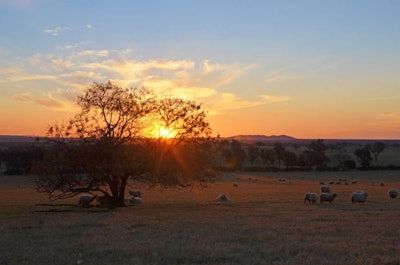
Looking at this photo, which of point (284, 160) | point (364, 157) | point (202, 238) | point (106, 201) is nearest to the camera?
point (202, 238)

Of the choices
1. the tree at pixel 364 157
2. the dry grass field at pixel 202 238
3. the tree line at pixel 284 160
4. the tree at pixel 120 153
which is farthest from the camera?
the tree at pixel 364 157

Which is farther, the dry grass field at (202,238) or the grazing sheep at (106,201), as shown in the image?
the grazing sheep at (106,201)

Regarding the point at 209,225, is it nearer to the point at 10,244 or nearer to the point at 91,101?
the point at 10,244

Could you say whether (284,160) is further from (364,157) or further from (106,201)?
(106,201)

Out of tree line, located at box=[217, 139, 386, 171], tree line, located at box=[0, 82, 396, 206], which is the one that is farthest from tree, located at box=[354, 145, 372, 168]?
tree line, located at box=[0, 82, 396, 206]

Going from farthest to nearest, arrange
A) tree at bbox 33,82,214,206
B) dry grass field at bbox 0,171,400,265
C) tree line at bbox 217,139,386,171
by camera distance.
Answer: tree line at bbox 217,139,386,171
tree at bbox 33,82,214,206
dry grass field at bbox 0,171,400,265

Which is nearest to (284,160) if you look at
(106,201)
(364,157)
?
(364,157)

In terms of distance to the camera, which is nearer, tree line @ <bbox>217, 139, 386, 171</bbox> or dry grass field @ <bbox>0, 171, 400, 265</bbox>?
dry grass field @ <bbox>0, 171, 400, 265</bbox>

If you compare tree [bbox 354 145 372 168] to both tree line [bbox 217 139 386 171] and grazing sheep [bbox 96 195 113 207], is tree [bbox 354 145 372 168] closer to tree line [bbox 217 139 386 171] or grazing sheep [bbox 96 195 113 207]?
tree line [bbox 217 139 386 171]

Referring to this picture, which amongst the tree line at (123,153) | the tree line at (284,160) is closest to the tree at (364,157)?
the tree line at (284,160)

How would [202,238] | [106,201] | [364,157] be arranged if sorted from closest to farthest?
[202,238] < [106,201] < [364,157]

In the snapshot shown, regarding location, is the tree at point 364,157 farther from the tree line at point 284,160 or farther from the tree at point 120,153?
the tree at point 120,153

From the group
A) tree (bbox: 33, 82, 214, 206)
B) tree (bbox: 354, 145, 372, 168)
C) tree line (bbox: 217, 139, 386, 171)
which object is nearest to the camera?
tree (bbox: 33, 82, 214, 206)

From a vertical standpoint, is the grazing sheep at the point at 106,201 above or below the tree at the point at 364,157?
below
